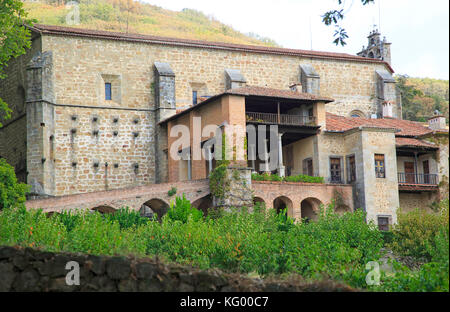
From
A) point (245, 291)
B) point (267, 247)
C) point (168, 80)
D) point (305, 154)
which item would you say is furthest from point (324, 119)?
point (245, 291)

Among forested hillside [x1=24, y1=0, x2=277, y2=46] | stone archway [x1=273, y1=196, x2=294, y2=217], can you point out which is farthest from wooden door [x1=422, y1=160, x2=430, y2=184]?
forested hillside [x1=24, y1=0, x2=277, y2=46]

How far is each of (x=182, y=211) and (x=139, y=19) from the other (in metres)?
62.8

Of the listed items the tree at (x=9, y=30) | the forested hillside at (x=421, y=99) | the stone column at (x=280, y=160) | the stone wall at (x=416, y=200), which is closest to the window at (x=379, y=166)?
the stone wall at (x=416, y=200)

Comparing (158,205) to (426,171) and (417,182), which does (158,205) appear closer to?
(417,182)

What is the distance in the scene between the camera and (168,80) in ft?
133

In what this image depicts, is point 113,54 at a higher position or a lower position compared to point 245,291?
higher

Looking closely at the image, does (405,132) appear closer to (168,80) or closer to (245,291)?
(168,80)

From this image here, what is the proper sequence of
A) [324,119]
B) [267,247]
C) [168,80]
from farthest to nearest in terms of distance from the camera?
[168,80], [324,119], [267,247]

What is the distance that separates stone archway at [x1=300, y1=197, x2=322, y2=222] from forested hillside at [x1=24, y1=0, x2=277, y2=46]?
162ft

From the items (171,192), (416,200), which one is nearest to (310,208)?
(416,200)

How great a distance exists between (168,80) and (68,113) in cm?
599

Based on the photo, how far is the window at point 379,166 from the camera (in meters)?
35.7

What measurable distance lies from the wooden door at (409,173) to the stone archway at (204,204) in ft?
36.6

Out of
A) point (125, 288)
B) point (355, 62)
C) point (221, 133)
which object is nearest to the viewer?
point (125, 288)
